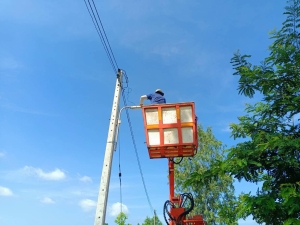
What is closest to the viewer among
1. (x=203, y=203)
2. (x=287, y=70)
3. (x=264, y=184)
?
(x=287, y=70)

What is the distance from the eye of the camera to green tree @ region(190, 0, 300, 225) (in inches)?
178

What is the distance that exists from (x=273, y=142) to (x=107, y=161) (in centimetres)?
311

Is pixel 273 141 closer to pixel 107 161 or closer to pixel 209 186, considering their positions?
pixel 107 161

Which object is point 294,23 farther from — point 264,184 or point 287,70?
point 264,184

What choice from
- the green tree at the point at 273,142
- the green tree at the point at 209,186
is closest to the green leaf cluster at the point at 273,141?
the green tree at the point at 273,142

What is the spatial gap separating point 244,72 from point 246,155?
1664 millimetres

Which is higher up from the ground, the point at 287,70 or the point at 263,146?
the point at 287,70

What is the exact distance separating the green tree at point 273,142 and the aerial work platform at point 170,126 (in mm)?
886

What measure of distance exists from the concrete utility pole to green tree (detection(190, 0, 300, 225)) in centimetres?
201

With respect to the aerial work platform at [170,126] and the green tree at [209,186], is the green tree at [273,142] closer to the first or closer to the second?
the aerial work platform at [170,126]

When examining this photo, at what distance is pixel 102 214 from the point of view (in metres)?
4.76

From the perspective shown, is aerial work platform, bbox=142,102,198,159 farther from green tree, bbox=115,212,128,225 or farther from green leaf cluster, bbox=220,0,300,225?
green tree, bbox=115,212,128,225

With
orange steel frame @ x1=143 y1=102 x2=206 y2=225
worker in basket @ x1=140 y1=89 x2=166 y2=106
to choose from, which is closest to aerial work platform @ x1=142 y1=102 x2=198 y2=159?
orange steel frame @ x1=143 y1=102 x2=206 y2=225

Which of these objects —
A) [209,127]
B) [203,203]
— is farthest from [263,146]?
[209,127]
